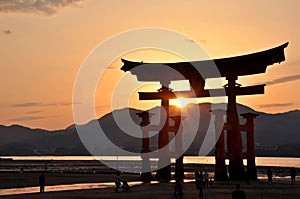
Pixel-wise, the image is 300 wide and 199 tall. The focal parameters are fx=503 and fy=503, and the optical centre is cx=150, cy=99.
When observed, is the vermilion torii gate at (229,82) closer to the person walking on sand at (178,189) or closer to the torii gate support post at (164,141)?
the torii gate support post at (164,141)

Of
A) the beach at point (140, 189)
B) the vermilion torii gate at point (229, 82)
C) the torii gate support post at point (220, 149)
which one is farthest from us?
the torii gate support post at point (220, 149)

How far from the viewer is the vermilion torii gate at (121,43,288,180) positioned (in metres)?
37.1

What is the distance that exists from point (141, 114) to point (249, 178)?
10.7 metres

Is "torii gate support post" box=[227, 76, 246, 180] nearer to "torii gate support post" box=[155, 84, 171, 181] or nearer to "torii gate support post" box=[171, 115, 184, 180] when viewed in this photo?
"torii gate support post" box=[171, 115, 184, 180]

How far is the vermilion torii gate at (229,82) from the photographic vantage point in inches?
1462

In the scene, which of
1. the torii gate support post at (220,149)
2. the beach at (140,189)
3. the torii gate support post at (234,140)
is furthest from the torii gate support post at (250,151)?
the torii gate support post at (220,149)

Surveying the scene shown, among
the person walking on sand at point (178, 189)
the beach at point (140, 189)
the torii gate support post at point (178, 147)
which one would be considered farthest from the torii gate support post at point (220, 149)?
the person walking on sand at point (178, 189)

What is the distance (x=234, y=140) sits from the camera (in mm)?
38969

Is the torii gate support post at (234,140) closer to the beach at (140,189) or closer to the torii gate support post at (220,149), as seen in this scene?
the torii gate support post at (220,149)

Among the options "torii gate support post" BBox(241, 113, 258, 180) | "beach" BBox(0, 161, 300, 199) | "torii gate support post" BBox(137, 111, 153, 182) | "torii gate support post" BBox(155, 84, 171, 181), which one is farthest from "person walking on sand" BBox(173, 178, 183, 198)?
"torii gate support post" BBox(137, 111, 153, 182)

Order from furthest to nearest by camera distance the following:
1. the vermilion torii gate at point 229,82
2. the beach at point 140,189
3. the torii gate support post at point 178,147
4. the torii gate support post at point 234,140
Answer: the torii gate support post at point 178,147 < the torii gate support post at point 234,140 < the vermilion torii gate at point 229,82 < the beach at point 140,189

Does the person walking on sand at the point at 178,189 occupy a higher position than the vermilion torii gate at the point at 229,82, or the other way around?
the vermilion torii gate at the point at 229,82

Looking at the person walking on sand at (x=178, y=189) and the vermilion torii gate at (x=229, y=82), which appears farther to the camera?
the vermilion torii gate at (x=229, y=82)

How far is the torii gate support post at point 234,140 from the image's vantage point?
38759mm
